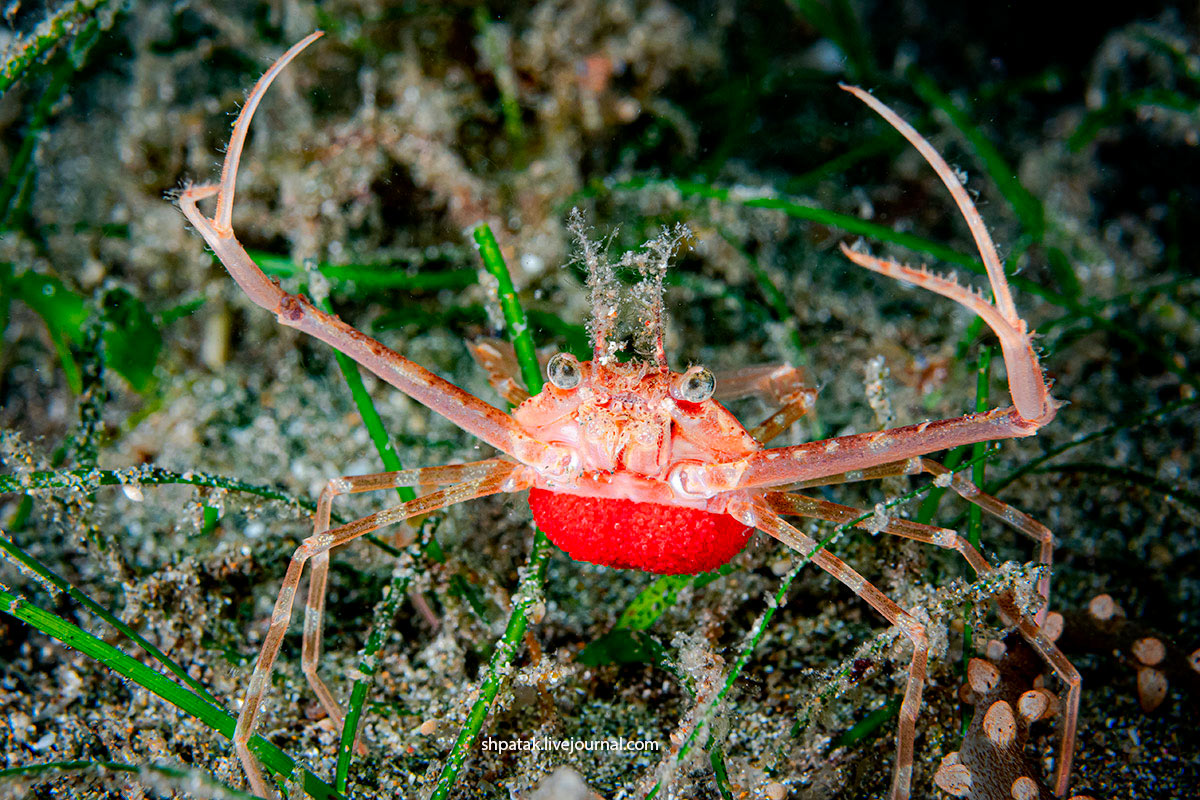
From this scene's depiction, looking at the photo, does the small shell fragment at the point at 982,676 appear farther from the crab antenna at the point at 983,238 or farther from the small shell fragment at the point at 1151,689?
the crab antenna at the point at 983,238

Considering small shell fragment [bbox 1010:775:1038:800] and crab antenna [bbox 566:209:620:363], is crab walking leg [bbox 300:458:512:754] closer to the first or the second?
crab antenna [bbox 566:209:620:363]

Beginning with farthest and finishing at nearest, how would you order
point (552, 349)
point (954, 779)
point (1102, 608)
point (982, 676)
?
point (552, 349) → point (1102, 608) → point (982, 676) → point (954, 779)

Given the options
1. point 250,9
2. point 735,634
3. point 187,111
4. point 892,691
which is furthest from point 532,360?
point 250,9

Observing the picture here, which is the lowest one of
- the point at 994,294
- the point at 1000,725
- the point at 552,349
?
the point at 1000,725

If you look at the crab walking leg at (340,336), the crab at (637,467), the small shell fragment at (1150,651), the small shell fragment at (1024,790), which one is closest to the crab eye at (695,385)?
the crab at (637,467)

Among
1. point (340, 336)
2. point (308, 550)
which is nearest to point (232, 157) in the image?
point (340, 336)

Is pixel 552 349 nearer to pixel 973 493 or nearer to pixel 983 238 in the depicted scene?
pixel 973 493

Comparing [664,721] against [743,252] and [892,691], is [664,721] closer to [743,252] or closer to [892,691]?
[892,691]

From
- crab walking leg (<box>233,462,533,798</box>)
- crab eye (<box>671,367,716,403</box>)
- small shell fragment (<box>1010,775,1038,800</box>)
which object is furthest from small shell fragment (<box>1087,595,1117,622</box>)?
crab walking leg (<box>233,462,533,798</box>)
